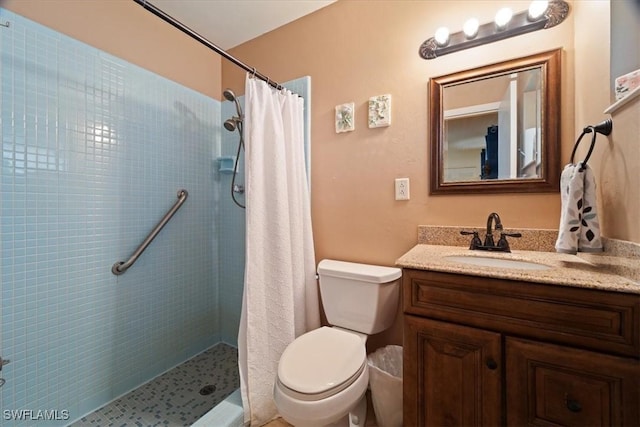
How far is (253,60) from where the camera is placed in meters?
2.02

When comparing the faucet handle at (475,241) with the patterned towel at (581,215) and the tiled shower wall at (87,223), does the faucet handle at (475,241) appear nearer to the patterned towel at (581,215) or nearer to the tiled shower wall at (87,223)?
the patterned towel at (581,215)

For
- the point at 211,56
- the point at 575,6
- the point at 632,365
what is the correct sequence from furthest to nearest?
the point at 211,56
the point at 575,6
the point at 632,365

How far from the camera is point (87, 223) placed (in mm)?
1417

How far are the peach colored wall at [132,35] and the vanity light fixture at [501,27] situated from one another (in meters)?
1.71

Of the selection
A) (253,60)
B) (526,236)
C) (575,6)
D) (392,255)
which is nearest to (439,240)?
(392,255)

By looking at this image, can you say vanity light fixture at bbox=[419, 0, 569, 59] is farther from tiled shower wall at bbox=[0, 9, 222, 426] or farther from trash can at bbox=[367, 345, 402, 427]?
tiled shower wall at bbox=[0, 9, 222, 426]

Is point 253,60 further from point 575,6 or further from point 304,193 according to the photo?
point 575,6

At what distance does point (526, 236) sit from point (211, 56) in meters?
2.56

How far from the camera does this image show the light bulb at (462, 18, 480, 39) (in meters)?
1.21

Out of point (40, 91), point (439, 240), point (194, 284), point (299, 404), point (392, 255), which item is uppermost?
point (40, 91)

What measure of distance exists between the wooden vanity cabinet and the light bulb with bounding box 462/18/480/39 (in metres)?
1.18

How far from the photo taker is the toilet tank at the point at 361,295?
1300 mm

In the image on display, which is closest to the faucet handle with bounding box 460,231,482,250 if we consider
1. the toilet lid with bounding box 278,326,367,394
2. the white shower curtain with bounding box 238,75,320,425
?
the toilet lid with bounding box 278,326,367,394

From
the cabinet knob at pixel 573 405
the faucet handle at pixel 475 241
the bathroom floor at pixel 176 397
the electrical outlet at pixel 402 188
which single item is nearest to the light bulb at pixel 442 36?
the electrical outlet at pixel 402 188
